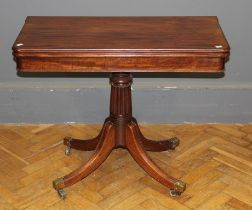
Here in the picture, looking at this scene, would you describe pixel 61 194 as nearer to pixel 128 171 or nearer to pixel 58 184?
pixel 58 184

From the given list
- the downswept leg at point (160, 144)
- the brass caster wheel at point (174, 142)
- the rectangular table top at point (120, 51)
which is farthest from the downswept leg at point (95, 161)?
the rectangular table top at point (120, 51)

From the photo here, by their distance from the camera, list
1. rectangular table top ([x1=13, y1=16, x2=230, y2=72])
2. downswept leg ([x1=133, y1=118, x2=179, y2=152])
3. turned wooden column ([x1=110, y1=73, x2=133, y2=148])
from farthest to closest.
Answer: downswept leg ([x1=133, y1=118, x2=179, y2=152]) < turned wooden column ([x1=110, y1=73, x2=133, y2=148]) < rectangular table top ([x1=13, y1=16, x2=230, y2=72])

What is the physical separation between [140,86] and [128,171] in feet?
1.73

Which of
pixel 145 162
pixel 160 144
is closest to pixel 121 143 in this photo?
pixel 145 162

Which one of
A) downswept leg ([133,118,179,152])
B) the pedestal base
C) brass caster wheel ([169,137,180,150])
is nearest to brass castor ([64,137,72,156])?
the pedestal base

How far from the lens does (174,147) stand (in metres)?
2.56

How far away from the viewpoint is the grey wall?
2.55 metres

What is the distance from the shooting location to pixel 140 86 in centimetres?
272

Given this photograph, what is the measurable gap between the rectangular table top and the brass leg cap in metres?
0.58

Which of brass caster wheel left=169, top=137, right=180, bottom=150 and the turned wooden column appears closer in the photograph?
the turned wooden column

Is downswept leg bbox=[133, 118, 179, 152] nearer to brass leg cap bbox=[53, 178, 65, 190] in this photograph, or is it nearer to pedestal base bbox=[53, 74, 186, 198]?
pedestal base bbox=[53, 74, 186, 198]

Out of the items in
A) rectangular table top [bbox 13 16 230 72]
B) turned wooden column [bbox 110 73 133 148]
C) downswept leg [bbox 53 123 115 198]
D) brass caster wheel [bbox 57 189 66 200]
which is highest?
rectangular table top [bbox 13 16 230 72]

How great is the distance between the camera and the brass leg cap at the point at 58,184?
2209 millimetres

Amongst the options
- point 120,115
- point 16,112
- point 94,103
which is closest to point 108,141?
point 120,115
